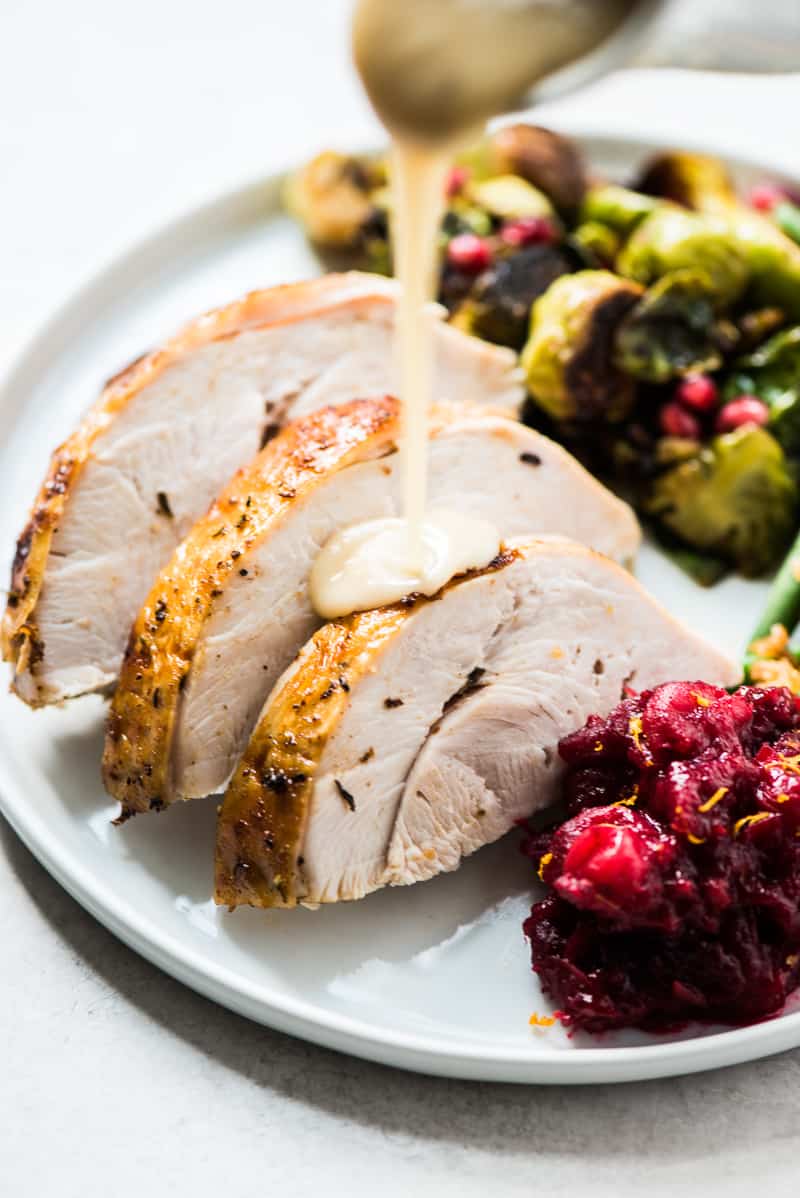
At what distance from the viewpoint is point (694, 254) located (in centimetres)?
452

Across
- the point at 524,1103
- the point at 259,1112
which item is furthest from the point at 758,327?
the point at 259,1112

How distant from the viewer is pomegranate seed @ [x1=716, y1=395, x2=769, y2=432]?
4.23 m

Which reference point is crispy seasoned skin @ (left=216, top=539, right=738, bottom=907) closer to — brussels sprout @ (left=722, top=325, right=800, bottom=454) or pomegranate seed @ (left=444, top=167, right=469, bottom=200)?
brussels sprout @ (left=722, top=325, right=800, bottom=454)

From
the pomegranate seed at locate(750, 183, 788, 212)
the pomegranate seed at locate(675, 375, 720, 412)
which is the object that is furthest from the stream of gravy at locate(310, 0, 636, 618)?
the pomegranate seed at locate(750, 183, 788, 212)

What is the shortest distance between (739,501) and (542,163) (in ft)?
5.68

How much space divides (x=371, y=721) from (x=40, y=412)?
6.83 ft

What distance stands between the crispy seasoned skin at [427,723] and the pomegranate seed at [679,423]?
1.05m

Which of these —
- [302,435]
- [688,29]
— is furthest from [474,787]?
[688,29]

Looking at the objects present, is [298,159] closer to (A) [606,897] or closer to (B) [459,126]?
(B) [459,126]

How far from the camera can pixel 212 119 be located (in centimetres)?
611

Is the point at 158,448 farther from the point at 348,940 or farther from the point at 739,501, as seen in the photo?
the point at 739,501

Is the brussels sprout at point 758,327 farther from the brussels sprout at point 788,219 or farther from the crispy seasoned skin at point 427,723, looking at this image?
the crispy seasoned skin at point 427,723

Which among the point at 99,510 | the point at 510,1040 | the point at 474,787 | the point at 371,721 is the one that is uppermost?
the point at 99,510

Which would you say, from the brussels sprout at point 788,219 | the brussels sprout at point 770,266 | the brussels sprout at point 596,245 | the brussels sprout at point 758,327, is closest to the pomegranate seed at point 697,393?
the brussels sprout at point 758,327
